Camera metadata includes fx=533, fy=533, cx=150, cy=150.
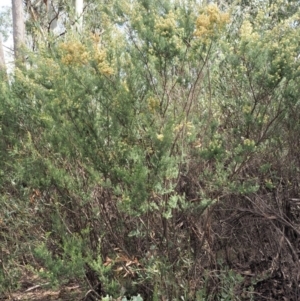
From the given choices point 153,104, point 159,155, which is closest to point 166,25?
point 153,104

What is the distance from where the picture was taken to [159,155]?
304 cm

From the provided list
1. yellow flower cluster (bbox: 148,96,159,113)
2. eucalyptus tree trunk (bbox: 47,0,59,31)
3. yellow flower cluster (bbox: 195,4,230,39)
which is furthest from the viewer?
eucalyptus tree trunk (bbox: 47,0,59,31)

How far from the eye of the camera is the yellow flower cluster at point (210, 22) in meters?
3.00

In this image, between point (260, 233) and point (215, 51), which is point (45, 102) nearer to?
point (215, 51)

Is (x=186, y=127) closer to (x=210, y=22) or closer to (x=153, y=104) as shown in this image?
(x=153, y=104)

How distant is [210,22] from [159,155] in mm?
809

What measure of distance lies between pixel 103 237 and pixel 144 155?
2.75 feet

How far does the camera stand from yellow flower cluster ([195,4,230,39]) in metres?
3.00

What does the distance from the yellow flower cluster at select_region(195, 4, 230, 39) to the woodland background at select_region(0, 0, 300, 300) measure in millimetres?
11

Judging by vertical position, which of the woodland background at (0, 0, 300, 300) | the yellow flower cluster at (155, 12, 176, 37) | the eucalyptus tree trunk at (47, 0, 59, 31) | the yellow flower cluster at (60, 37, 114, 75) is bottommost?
the woodland background at (0, 0, 300, 300)

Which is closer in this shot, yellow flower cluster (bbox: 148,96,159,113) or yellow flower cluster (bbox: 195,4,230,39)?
yellow flower cluster (bbox: 195,4,230,39)

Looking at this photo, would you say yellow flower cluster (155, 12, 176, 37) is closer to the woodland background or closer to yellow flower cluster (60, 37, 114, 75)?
the woodland background

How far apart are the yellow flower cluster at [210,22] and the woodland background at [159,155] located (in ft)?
0.04

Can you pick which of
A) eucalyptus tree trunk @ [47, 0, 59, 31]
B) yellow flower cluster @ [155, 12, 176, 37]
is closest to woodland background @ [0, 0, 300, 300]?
yellow flower cluster @ [155, 12, 176, 37]
